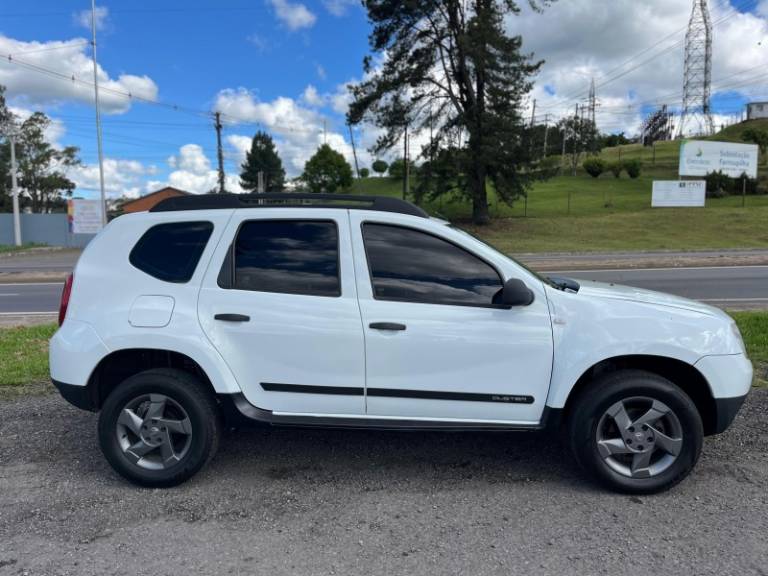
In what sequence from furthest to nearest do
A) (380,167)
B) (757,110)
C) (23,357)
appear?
(757,110)
(380,167)
(23,357)

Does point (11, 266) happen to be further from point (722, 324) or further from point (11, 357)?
point (722, 324)

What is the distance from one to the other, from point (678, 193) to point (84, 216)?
36567 millimetres

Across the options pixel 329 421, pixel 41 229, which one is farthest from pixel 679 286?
pixel 41 229

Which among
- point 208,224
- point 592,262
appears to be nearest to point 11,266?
point 592,262

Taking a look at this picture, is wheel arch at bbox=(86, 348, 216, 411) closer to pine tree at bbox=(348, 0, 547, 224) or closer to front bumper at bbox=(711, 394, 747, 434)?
front bumper at bbox=(711, 394, 747, 434)

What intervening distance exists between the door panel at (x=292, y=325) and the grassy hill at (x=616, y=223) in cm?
2069

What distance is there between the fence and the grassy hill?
73.3ft

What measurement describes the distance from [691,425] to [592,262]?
16.5m

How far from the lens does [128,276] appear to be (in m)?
3.77

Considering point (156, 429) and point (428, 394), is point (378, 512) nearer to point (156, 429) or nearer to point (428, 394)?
point (428, 394)

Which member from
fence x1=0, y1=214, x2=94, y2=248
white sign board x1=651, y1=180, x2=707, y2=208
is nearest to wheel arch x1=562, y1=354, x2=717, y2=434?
fence x1=0, y1=214, x2=94, y2=248

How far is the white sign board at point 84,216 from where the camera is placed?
106 feet

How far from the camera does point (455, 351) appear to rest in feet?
11.5

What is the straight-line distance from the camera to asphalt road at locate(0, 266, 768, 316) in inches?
442
